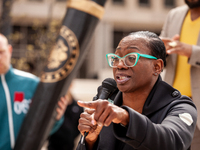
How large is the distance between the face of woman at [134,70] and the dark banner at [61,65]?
2.93 metres

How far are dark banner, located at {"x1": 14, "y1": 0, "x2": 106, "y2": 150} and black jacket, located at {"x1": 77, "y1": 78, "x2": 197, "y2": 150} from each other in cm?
286

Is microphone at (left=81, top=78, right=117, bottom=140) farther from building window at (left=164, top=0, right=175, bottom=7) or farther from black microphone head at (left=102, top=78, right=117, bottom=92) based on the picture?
building window at (left=164, top=0, right=175, bottom=7)

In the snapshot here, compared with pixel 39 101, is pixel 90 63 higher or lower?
lower

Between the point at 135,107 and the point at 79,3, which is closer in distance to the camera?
the point at 135,107

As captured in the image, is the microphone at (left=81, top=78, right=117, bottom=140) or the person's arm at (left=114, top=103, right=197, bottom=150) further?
the microphone at (left=81, top=78, right=117, bottom=140)

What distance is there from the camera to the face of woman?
1861mm

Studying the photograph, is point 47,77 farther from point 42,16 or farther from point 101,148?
point 42,16

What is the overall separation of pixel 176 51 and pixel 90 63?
21350 millimetres

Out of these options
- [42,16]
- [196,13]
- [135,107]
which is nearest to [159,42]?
[135,107]

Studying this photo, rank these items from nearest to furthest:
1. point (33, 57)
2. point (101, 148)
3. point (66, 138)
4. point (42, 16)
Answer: point (101, 148) → point (66, 138) → point (33, 57) → point (42, 16)

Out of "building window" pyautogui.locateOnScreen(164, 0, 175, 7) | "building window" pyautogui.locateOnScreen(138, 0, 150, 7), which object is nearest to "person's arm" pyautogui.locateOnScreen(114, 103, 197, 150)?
"building window" pyautogui.locateOnScreen(138, 0, 150, 7)

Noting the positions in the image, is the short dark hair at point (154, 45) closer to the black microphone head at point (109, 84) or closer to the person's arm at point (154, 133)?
the black microphone head at point (109, 84)

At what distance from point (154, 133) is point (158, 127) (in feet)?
0.16

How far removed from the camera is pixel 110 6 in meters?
23.0
